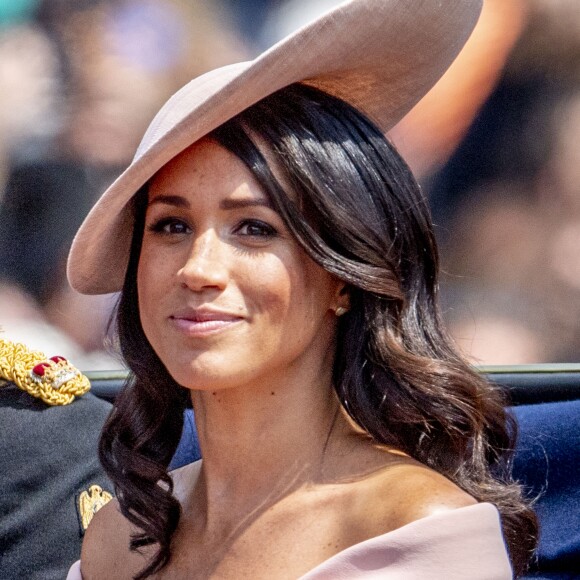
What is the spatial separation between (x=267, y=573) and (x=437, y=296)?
1.59 feet

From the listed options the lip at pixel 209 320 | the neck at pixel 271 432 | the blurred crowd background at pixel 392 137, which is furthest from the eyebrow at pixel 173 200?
the blurred crowd background at pixel 392 137

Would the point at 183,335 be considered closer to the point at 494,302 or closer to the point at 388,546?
the point at 388,546

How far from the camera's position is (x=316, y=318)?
1.74m

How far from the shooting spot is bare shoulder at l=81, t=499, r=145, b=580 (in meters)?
2.00

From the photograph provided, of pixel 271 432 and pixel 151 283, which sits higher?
pixel 151 283

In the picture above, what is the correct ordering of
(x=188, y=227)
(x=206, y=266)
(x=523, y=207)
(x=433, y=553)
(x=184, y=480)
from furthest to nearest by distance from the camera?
(x=523, y=207) < (x=184, y=480) < (x=188, y=227) < (x=206, y=266) < (x=433, y=553)

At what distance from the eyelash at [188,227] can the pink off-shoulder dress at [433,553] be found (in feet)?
1.46

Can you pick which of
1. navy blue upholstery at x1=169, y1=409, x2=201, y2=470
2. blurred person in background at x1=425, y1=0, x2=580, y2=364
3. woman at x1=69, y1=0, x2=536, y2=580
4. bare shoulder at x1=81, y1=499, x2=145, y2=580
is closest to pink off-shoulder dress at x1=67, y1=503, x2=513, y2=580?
woman at x1=69, y1=0, x2=536, y2=580

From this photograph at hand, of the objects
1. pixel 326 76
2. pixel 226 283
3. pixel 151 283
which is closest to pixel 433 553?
pixel 226 283

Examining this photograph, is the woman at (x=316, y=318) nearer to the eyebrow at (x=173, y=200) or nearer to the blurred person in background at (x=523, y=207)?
the eyebrow at (x=173, y=200)

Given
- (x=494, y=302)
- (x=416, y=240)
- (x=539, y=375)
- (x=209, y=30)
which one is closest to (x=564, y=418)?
(x=539, y=375)

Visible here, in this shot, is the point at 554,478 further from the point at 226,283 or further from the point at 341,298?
the point at 226,283

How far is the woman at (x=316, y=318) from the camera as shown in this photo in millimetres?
1645

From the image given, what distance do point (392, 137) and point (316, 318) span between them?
118cm
